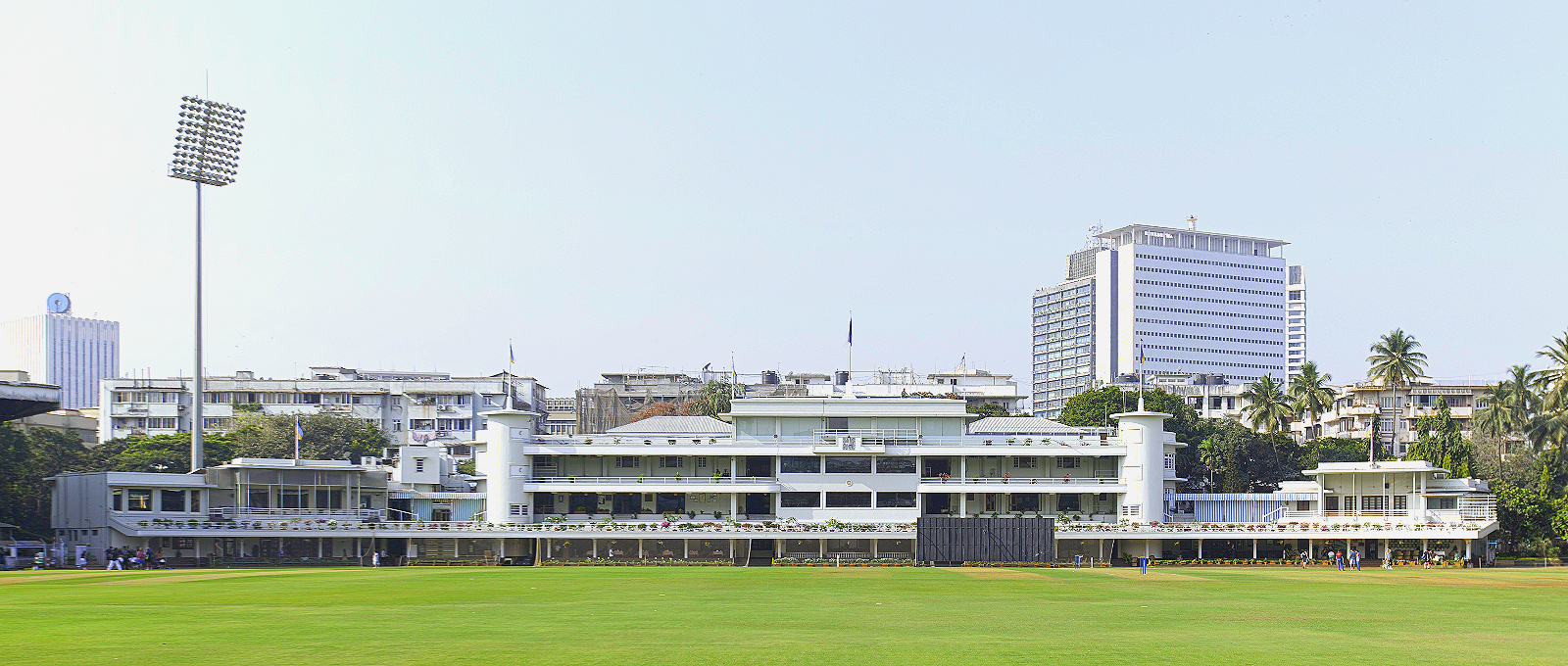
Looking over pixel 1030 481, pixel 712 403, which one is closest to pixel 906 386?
pixel 712 403

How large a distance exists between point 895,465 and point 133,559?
4537 cm

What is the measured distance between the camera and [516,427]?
9062 cm

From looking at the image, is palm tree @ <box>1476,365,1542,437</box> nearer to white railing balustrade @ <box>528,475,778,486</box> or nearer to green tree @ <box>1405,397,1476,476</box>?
green tree @ <box>1405,397,1476,476</box>

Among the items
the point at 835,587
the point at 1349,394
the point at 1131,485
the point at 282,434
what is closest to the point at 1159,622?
the point at 835,587

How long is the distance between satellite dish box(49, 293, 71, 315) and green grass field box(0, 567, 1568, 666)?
9611 centimetres

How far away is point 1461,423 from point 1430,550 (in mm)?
64907

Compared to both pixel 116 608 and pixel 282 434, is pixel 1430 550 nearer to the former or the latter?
pixel 116 608

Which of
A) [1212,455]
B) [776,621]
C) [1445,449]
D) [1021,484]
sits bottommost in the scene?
[1021,484]

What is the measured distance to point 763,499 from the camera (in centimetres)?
9219

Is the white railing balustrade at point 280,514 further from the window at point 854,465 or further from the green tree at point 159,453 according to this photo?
the window at point 854,465

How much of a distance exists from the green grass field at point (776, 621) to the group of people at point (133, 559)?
17720 millimetres

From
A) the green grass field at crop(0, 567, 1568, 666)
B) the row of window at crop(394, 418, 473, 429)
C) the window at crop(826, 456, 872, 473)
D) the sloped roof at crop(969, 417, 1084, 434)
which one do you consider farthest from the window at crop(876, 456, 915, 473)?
the row of window at crop(394, 418, 473, 429)

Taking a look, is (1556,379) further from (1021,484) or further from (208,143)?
(208,143)

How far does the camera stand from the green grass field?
27.6 metres
